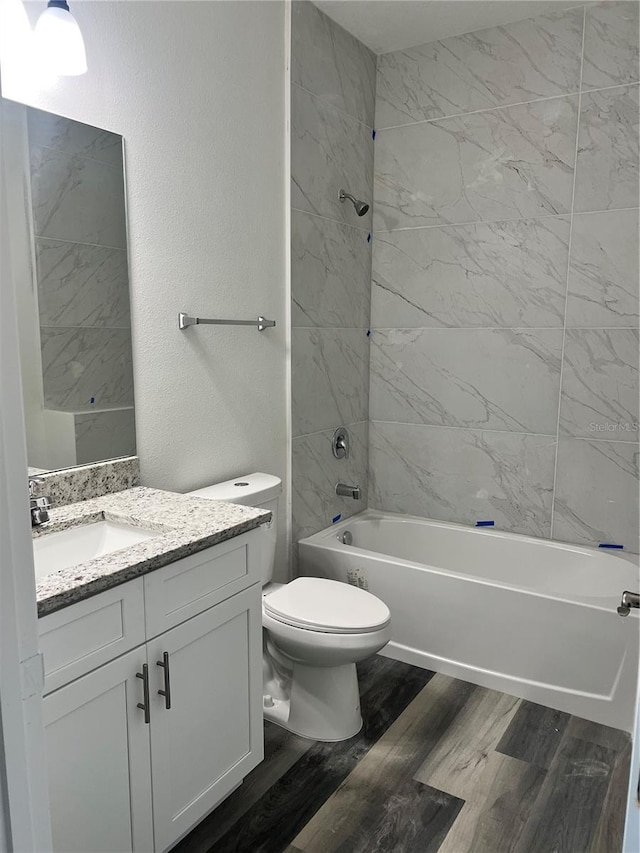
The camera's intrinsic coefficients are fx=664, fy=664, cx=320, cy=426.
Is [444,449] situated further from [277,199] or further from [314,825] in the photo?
[314,825]

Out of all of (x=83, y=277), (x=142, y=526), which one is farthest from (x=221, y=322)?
(x=142, y=526)

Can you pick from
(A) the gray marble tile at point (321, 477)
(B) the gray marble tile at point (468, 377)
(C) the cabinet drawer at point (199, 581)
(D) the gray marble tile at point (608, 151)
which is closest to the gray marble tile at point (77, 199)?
(C) the cabinet drawer at point (199, 581)

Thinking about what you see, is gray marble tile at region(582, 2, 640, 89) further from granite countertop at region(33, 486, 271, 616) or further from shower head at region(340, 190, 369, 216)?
granite countertop at region(33, 486, 271, 616)

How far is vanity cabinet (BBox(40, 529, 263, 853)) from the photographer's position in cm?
137

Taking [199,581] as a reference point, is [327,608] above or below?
below

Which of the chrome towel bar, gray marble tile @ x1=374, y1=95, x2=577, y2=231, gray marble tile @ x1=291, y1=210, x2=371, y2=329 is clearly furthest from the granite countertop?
gray marble tile @ x1=374, y1=95, x2=577, y2=231

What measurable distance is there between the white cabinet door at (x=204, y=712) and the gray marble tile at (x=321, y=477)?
1.07 m

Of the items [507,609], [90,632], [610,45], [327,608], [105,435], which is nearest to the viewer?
[90,632]

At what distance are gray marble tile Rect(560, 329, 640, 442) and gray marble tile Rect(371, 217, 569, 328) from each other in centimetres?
17

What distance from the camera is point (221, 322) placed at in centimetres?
239

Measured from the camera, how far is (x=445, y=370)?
3.19 metres

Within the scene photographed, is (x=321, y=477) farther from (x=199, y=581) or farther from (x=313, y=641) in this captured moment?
(x=199, y=581)

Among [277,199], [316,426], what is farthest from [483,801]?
[277,199]

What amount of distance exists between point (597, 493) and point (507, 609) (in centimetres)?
73
